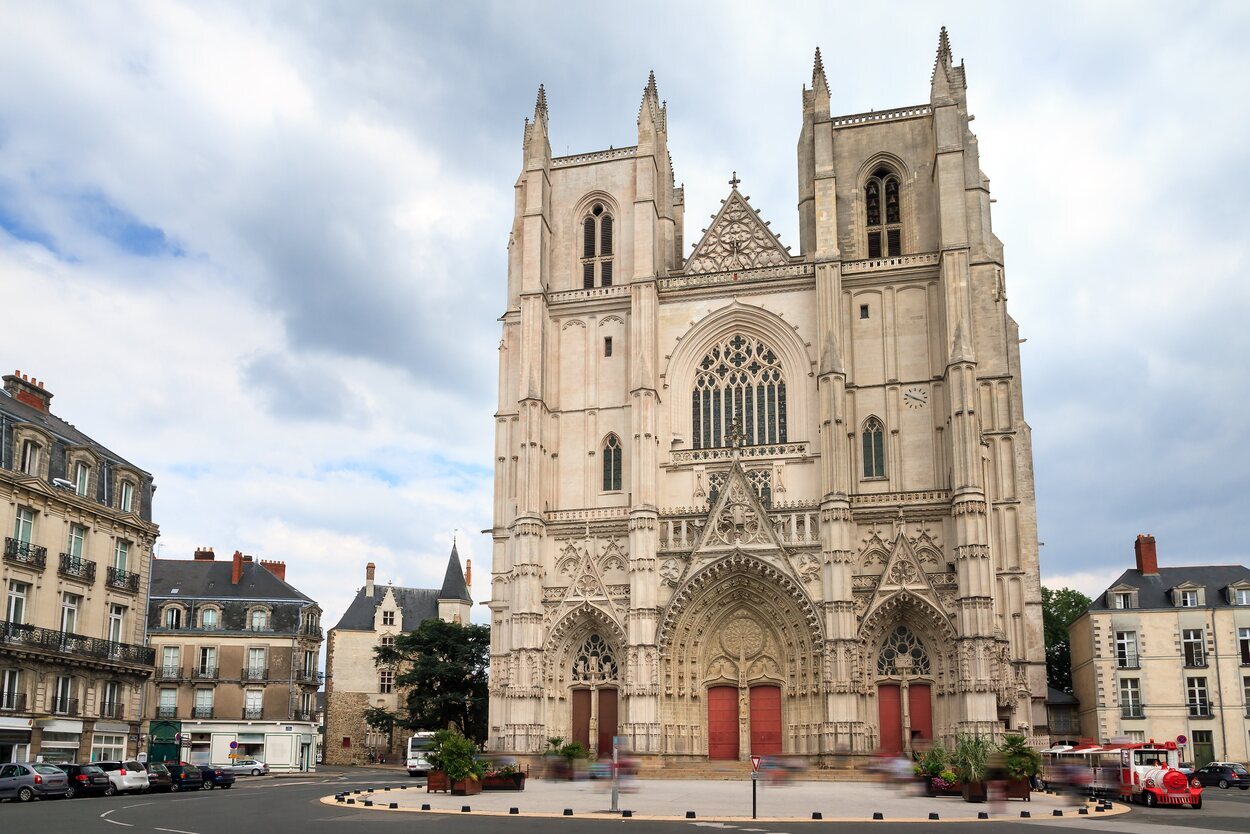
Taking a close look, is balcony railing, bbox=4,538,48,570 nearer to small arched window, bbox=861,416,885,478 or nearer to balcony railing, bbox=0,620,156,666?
balcony railing, bbox=0,620,156,666

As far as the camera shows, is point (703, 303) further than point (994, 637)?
Yes

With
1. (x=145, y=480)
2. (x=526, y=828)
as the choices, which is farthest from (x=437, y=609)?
(x=526, y=828)

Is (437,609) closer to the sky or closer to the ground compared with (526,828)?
closer to the sky

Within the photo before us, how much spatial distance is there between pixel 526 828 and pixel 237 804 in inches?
366

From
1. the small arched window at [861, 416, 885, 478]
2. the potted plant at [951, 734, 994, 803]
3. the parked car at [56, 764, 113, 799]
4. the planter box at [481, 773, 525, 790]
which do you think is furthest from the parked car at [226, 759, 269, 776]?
the potted plant at [951, 734, 994, 803]

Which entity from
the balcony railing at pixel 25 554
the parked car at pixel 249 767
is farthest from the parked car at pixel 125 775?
the parked car at pixel 249 767

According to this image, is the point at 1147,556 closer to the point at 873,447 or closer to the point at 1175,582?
the point at 1175,582

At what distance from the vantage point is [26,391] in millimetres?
37500

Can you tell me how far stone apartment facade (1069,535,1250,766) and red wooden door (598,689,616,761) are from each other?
65.9 ft

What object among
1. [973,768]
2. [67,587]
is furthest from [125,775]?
[973,768]

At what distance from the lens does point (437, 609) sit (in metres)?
72.7

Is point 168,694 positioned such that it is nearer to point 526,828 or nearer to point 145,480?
point 145,480

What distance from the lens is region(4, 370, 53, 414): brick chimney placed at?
37.2 metres

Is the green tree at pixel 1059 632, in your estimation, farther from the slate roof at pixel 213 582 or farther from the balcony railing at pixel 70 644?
the balcony railing at pixel 70 644
